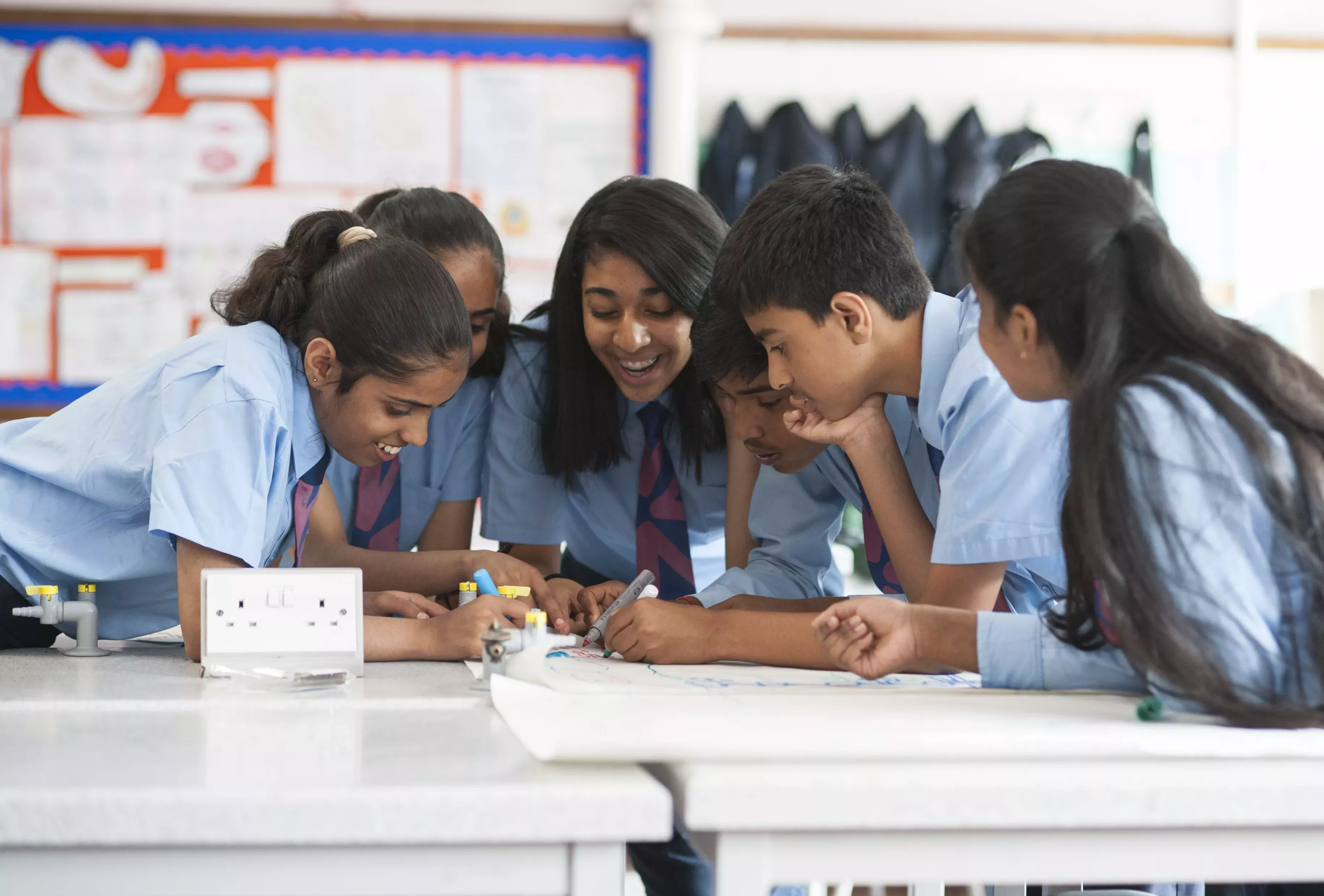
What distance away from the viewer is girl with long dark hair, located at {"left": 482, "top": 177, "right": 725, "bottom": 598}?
1.60m

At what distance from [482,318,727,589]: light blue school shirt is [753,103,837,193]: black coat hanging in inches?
57.3

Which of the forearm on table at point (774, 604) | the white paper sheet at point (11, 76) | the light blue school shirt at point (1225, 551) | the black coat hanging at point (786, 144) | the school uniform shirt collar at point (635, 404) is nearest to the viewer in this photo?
the light blue school shirt at point (1225, 551)

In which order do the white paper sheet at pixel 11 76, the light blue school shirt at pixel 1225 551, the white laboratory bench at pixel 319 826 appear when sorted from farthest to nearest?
1. the white paper sheet at pixel 11 76
2. the light blue school shirt at pixel 1225 551
3. the white laboratory bench at pixel 319 826

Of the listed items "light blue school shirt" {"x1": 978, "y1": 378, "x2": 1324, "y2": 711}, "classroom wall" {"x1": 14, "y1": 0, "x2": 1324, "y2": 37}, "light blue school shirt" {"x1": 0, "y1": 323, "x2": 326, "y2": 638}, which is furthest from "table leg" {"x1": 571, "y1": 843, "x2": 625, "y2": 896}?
"classroom wall" {"x1": 14, "y1": 0, "x2": 1324, "y2": 37}

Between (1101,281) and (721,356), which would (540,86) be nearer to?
(721,356)

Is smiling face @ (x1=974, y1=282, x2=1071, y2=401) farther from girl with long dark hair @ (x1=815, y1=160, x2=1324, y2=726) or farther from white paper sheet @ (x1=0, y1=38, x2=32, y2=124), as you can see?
white paper sheet @ (x1=0, y1=38, x2=32, y2=124)

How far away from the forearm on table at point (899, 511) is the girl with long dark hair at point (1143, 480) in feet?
1.07

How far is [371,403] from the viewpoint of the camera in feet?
4.39

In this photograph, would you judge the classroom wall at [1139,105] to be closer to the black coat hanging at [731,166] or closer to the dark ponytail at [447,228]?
the black coat hanging at [731,166]

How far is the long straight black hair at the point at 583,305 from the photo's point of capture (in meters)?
1.58

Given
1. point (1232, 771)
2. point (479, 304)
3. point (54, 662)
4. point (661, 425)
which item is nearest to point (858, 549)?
point (661, 425)

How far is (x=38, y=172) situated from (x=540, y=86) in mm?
1291

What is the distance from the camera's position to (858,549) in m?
3.02

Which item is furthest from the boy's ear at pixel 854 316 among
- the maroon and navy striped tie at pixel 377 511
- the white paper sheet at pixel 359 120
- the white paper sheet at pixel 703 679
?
the white paper sheet at pixel 359 120
